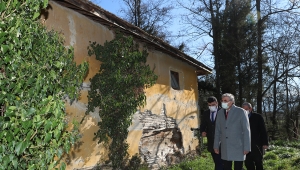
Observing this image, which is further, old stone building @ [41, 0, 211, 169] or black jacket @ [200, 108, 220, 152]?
black jacket @ [200, 108, 220, 152]

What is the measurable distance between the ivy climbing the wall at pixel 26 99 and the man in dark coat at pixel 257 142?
15.3ft

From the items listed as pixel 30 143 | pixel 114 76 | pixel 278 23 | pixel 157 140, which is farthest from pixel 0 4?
pixel 278 23

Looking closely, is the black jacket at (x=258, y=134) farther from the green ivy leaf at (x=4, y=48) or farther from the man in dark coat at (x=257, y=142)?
the green ivy leaf at (x=4, y=48)

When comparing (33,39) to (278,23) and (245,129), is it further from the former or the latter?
(278,23)

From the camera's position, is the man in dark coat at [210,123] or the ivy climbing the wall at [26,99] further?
the man in dark coat at [210,123]

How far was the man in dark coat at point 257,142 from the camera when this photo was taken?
20.7 feet

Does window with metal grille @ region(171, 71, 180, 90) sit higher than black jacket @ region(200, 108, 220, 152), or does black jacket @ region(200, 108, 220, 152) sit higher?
window with metal grille @ region(171, 71, 180, 90)

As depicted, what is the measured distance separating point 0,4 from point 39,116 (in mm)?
988

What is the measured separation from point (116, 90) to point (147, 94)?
6.71 ft

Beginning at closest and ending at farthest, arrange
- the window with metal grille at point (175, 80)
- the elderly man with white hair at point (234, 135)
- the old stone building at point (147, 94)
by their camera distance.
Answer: the elderly man with white hair at point (234, 135) < the old stone building at point (147, 94) < the window with metal grille at point (175, 80)

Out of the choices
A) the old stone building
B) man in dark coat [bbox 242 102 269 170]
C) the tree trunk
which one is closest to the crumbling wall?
the old stone building

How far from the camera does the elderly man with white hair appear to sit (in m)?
5.36

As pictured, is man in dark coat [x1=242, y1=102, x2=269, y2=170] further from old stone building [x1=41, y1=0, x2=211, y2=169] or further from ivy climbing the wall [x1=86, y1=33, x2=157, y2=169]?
old stone building [x1=41, y1=0, x2=211, y2=169]

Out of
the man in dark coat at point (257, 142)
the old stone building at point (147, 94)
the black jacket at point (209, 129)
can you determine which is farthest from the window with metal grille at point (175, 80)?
the man in dark coat at point (257, 142)
